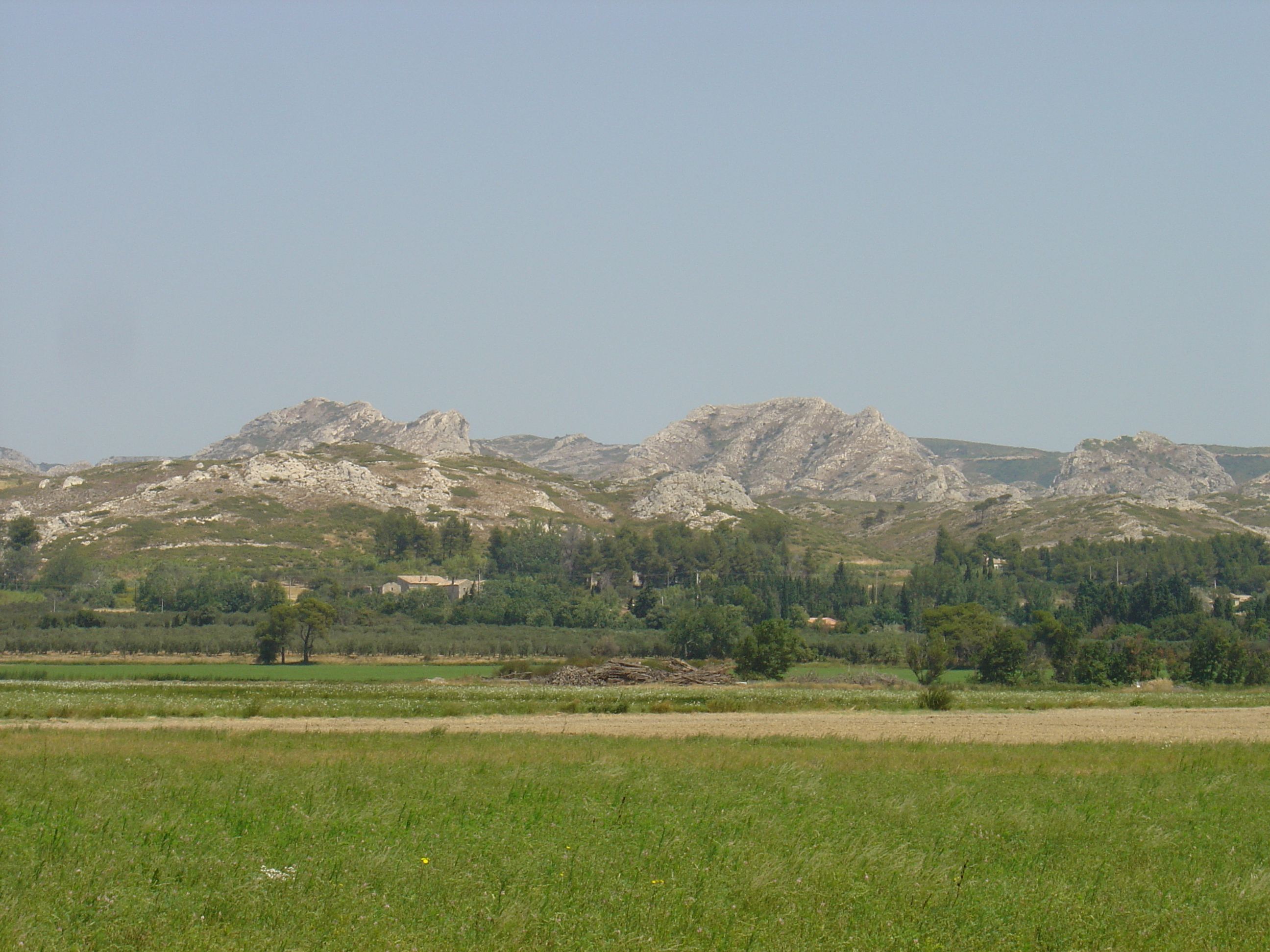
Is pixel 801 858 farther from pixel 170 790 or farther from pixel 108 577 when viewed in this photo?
pixel 108 577

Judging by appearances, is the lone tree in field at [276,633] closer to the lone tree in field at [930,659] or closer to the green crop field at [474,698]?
the green crop field at [474,698]

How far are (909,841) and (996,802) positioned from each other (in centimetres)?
466

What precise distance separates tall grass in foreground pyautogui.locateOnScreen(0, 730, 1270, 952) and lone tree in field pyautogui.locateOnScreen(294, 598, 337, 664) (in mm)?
92213

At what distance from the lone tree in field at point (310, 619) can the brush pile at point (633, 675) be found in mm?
32926

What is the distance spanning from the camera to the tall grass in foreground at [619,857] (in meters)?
12.1

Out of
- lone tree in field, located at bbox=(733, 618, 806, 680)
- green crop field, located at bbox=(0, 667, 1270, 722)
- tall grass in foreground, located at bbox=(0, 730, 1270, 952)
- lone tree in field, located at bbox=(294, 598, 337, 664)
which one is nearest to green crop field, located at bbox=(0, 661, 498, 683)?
green crop field, located at bbox=(0, 667, 1270, 722)

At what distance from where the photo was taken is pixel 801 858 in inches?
597

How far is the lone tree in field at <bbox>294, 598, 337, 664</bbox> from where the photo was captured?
380ft

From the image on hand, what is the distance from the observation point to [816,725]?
46781mm

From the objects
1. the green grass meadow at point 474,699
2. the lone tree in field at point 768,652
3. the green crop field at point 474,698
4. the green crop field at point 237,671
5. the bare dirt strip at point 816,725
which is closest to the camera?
the bare dirt strip at point 816,725

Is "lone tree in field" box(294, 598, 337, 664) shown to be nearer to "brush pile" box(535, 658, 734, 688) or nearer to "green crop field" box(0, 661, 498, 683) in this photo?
"green crop field" box(0, 661, 498, 683)

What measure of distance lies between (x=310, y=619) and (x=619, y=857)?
349 feet

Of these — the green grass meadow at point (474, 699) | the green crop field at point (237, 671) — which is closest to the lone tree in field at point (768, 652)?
the green grass meadow at point (474, 699)

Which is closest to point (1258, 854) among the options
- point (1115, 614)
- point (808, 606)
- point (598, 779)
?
point (598, 779)
